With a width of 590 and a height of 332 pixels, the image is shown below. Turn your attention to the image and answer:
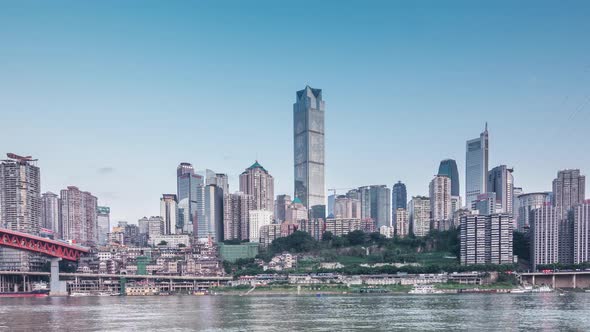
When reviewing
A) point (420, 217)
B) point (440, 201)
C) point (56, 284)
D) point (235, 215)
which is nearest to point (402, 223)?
point (420, 217)

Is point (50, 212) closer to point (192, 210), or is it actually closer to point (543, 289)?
point (192, 210)

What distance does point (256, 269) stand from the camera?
10469 centimetres

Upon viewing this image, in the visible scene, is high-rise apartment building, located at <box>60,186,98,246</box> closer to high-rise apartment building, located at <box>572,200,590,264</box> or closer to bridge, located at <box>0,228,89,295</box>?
bridge, located at <box>0,228,89,295</box>

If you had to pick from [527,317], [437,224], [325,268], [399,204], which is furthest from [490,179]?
[527,317]

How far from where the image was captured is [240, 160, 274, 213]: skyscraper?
18012 centimetres

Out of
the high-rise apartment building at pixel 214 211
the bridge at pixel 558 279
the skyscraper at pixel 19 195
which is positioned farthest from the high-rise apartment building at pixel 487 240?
the skyscraper at pixel 19 195

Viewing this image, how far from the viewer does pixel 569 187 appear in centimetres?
12388

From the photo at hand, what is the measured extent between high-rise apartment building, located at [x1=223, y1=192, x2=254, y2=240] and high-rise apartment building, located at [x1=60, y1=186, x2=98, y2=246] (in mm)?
32204

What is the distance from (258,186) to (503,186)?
69.0 meters

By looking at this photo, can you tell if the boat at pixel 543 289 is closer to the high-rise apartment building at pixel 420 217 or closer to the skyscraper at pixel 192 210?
the high-rise apartment building at pixel 420 217

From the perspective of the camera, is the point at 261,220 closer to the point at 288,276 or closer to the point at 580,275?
the point at 288,276

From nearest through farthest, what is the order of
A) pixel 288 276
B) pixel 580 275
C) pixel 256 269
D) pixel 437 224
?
pixel 580 275
pixel 288 276
pixel 256 269
pixel 437 224

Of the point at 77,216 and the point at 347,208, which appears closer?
the point at 77,216

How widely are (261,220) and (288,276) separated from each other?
57964mm
